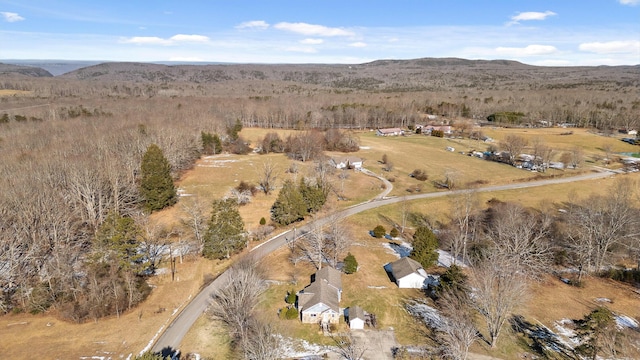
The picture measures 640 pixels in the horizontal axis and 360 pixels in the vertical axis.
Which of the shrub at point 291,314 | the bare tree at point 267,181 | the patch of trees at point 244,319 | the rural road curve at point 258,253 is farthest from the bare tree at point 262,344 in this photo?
the bare tree at point 267,181

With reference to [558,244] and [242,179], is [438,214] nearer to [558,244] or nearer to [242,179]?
[558,244]

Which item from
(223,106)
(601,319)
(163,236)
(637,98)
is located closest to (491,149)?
(601,319)

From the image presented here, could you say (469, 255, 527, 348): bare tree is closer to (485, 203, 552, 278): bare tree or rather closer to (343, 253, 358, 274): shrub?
(485, 203, 552, 278): bare tree

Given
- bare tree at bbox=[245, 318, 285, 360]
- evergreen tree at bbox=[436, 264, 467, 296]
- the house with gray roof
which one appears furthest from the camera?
evergreen tree at bbox=[436, 264, 467, 296]

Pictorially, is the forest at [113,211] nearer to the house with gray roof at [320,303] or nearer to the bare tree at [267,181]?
the bare tree at [267,181]

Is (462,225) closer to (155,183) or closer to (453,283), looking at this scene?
(453,283)

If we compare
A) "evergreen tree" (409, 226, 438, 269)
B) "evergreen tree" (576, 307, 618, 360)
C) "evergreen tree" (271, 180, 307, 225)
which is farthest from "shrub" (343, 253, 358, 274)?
"evergreen tree" (576, 307, 618, 360)
